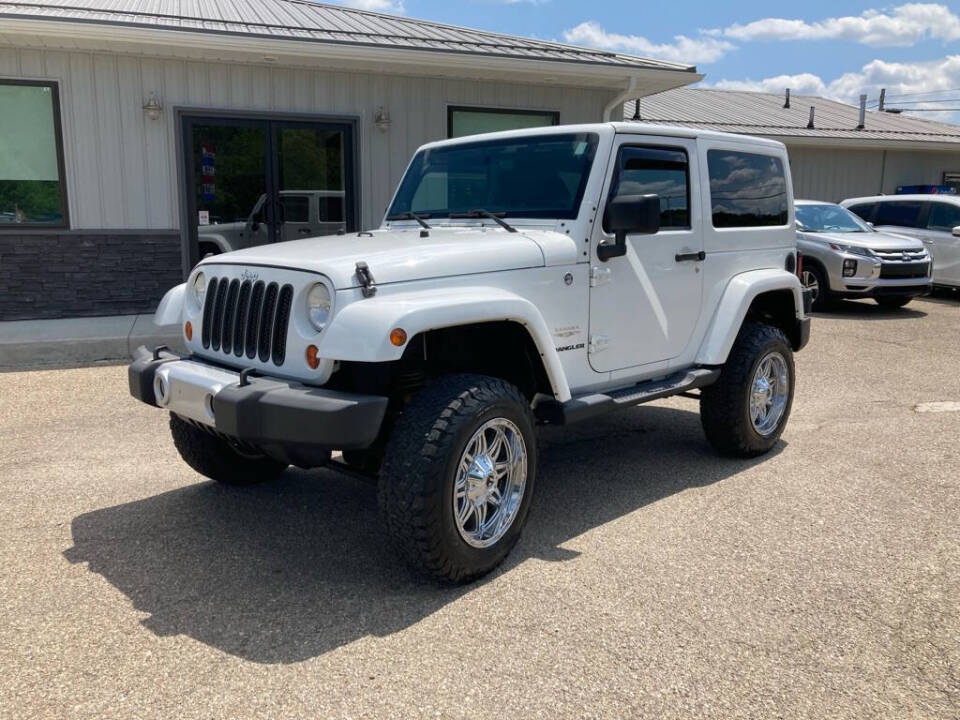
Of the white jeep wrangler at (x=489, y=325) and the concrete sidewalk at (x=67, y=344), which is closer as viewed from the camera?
the white jeep wrangler at (x=489, y=325)

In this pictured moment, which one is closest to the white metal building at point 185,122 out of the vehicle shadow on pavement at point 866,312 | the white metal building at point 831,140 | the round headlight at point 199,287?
the vehicle shadow on pavement at point 866,312

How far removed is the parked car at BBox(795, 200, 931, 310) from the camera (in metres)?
11.4

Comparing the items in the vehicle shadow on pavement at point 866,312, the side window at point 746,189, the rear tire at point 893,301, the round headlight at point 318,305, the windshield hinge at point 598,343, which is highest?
the side window at point 746,189

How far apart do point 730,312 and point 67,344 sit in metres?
6.16

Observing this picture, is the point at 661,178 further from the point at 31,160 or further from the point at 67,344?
the point at 31,160

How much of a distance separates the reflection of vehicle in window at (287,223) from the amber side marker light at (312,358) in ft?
23.0

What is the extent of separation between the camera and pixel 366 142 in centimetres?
1042

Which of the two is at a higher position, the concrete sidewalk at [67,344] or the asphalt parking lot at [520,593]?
the concrete sidewalk at [67,344]

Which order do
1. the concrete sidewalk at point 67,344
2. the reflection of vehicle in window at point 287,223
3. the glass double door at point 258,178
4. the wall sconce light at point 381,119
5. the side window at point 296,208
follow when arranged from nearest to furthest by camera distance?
the concrete sidewalk at point 67,344 → the glass double door at point 258,178 → the reflection of vehicle in window at point 287,223 → the side window at point 296,208 → the wall sconce light at point 381,119

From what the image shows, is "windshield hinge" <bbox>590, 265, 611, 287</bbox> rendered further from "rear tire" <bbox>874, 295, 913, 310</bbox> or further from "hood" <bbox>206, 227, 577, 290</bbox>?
"rear tire" <bbox>874, 295, 913, 310</bbox>

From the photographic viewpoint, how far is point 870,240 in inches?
464

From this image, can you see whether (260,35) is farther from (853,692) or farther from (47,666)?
(853,692)

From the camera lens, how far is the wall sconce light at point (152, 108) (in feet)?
30.7

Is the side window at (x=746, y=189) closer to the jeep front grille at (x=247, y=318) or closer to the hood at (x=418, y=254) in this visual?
the hood at (x=418, y=254)
